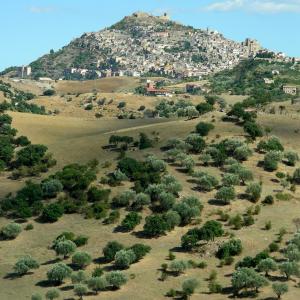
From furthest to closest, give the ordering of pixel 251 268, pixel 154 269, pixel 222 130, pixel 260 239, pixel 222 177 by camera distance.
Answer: pixel 222 130, pixel 222 177, pixel 260 239, pixel 154 269, pixel 251 268

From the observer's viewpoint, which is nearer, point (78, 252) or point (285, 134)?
point (78, 252)

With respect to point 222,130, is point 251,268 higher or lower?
lower

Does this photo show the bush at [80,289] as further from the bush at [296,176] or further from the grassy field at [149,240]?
the bush at [296,176]

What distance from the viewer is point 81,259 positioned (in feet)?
203

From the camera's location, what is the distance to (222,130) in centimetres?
10306

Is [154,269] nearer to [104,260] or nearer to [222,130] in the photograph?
[104,260]

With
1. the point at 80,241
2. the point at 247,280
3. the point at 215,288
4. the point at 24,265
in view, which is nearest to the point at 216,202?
the point at 80,241

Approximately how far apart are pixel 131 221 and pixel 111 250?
7.89 meters

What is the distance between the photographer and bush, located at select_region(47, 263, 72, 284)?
2318 inches

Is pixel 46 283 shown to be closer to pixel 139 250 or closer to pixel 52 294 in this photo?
pixel 52 294

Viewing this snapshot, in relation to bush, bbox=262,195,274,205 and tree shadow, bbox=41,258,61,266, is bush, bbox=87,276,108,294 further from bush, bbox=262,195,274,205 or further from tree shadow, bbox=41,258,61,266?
bush, bbox=262,195,274,205

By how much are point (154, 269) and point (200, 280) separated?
14.7 feet

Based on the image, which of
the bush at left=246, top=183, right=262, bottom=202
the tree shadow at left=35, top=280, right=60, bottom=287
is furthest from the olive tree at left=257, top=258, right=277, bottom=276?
the bush at left=246, top=183, right=262, bottom=202

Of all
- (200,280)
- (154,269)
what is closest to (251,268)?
(200,280)
